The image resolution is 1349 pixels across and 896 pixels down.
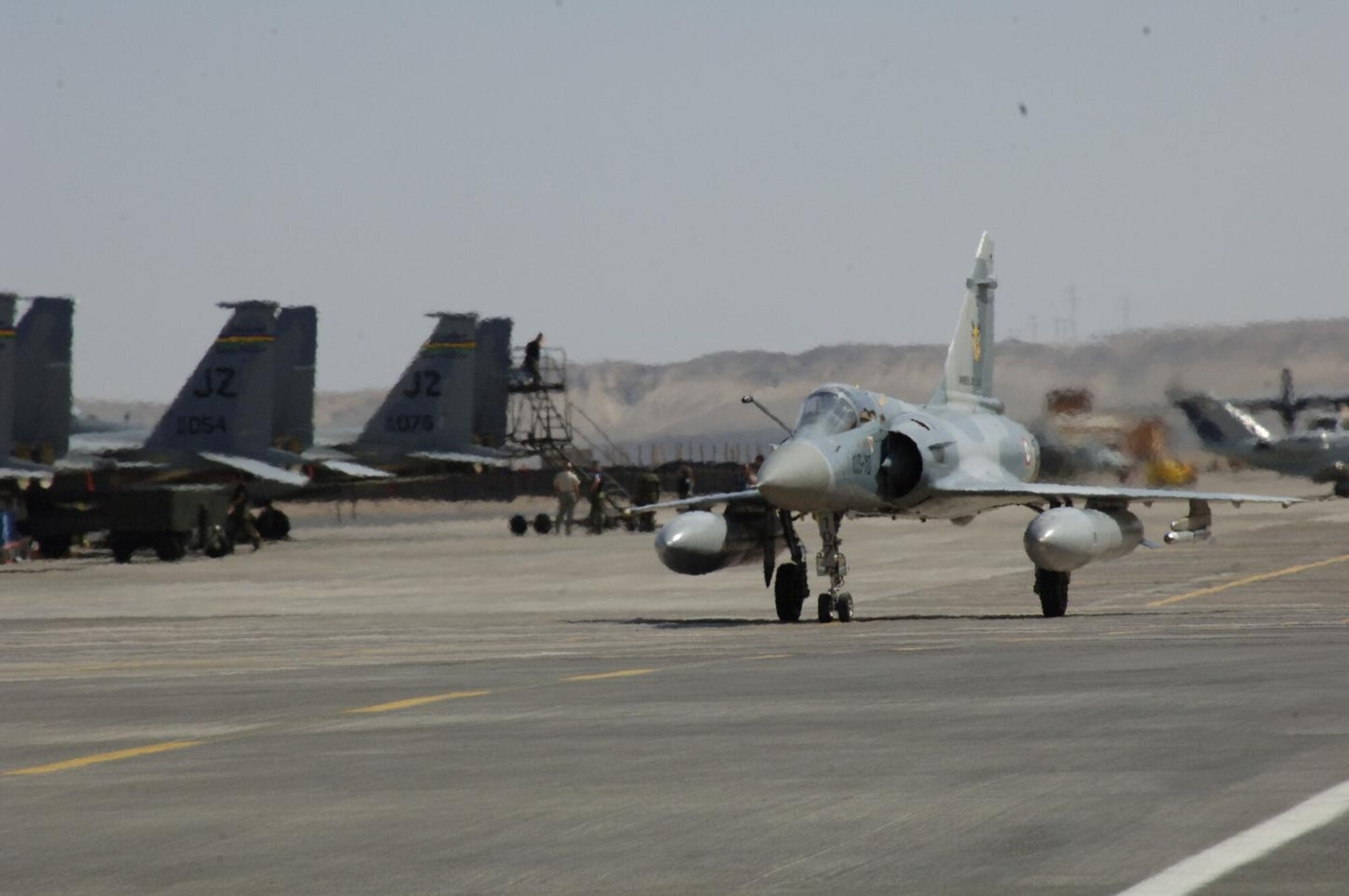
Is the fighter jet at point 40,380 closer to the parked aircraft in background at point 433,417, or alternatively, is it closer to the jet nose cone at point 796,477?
the parked aircraft in background at point 433,417

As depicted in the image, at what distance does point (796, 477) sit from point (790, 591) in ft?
8.90

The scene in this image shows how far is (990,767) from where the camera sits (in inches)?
424

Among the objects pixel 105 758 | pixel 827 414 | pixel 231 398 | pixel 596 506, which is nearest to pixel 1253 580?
pixel 827 414

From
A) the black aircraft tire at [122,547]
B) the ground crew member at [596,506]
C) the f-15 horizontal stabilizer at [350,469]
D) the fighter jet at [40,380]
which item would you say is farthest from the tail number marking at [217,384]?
the black aircraft tire at [122,547]

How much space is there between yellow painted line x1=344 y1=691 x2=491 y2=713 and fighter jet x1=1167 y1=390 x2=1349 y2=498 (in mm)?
62882

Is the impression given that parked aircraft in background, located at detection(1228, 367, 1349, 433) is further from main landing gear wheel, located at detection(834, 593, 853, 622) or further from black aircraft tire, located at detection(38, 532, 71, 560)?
main landing gear wheel, located at detection(834, 593, 853, 622)

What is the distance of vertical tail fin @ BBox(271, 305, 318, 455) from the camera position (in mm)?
66750

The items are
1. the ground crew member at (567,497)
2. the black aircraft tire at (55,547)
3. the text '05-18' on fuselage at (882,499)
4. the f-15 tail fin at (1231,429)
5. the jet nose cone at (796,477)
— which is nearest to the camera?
the jet nose cone at (796,477)

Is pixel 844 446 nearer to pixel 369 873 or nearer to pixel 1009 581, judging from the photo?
pixel 1009 581

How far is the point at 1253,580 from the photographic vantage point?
112 ft

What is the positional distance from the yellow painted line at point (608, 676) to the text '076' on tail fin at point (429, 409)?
5218 centimetres

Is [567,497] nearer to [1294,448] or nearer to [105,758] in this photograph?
[1294,448]

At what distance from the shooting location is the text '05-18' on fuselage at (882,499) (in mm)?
25641

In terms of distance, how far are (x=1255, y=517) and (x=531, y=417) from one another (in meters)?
25.4
